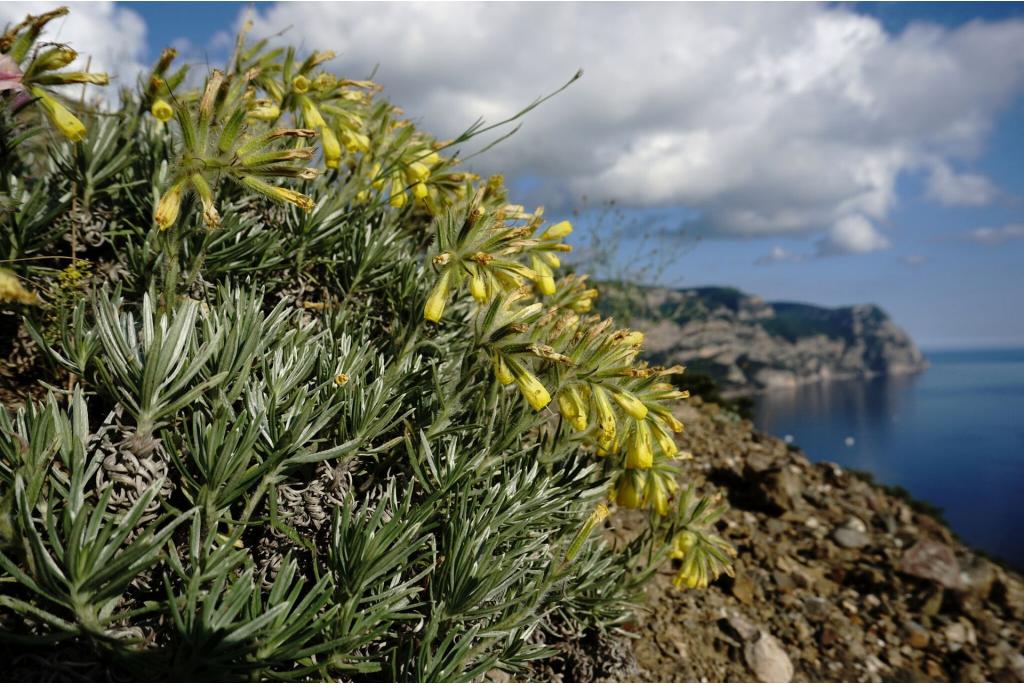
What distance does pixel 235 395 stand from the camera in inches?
77.9

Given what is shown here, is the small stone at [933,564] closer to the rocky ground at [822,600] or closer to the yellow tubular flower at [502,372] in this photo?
the rocky ground at [822,600]

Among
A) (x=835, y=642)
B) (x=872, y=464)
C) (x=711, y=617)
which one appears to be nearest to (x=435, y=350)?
(x=711, y=617)

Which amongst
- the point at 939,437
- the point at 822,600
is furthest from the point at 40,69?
the point at 939,437

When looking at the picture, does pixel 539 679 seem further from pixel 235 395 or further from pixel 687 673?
pixel 235 395

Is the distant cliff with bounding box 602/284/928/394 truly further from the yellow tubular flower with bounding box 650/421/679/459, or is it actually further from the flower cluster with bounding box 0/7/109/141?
the flower cluster with bounding box 0/7/109/141

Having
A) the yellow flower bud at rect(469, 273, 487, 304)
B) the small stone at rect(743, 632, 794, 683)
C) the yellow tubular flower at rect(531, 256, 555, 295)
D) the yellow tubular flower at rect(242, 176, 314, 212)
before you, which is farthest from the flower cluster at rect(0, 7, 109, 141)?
the small stone at rect(743, 632, 794, 683)

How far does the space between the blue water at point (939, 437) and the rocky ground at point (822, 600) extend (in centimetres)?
2200

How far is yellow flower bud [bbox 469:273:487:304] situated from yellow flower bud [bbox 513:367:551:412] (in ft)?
0.94

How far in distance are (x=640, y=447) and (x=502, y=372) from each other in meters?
0.65

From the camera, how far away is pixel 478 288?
2182 mm

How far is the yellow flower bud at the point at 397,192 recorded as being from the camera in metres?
2.86

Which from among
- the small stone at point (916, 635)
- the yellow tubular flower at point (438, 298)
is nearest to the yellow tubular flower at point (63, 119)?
the yellow tubular flower at point (438, 298)

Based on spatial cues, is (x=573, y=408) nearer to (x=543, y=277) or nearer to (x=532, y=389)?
(x=532, y=389)

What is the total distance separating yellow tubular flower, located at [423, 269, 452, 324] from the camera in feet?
7.16
